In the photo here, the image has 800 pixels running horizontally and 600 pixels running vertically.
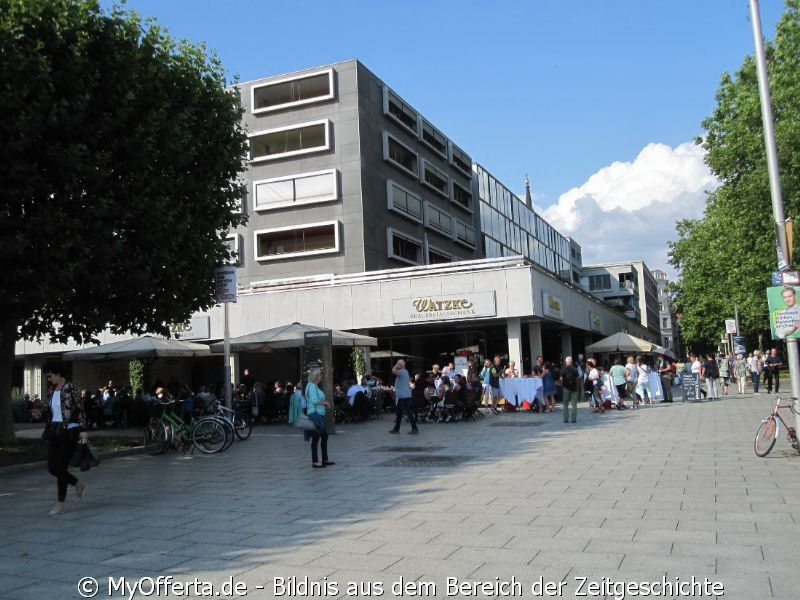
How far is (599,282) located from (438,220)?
63467 mm

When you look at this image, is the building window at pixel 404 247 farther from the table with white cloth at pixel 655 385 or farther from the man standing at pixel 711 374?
the man standing at pixel 711 374

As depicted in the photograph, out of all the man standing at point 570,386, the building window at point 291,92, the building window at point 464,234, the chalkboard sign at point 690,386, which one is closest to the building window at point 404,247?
the building window at point 464,234

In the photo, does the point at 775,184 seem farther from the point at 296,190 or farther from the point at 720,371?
the point at 296,190

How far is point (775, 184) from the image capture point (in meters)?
11.1

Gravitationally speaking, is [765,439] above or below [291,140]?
below

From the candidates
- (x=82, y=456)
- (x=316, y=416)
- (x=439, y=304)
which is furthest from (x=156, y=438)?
(x=439, y=304)

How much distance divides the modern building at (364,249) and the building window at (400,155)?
111mm

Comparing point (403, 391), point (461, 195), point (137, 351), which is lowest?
point (403, 391)

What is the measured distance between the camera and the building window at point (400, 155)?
1544 inches

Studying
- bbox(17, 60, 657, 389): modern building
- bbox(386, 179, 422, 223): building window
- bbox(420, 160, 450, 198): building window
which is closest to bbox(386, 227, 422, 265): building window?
bbox(17, 60, 657, 389): modern building

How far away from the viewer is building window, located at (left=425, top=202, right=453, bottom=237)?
44219mm

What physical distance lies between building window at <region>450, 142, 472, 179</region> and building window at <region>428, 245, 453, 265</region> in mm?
6894

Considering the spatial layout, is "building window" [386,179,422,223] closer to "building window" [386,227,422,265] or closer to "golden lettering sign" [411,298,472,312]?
"building window" [386,227,422,265]

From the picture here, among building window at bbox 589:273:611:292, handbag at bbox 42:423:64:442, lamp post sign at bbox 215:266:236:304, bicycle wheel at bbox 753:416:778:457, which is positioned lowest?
bicycle wheel at bbox 753:416:778:457
